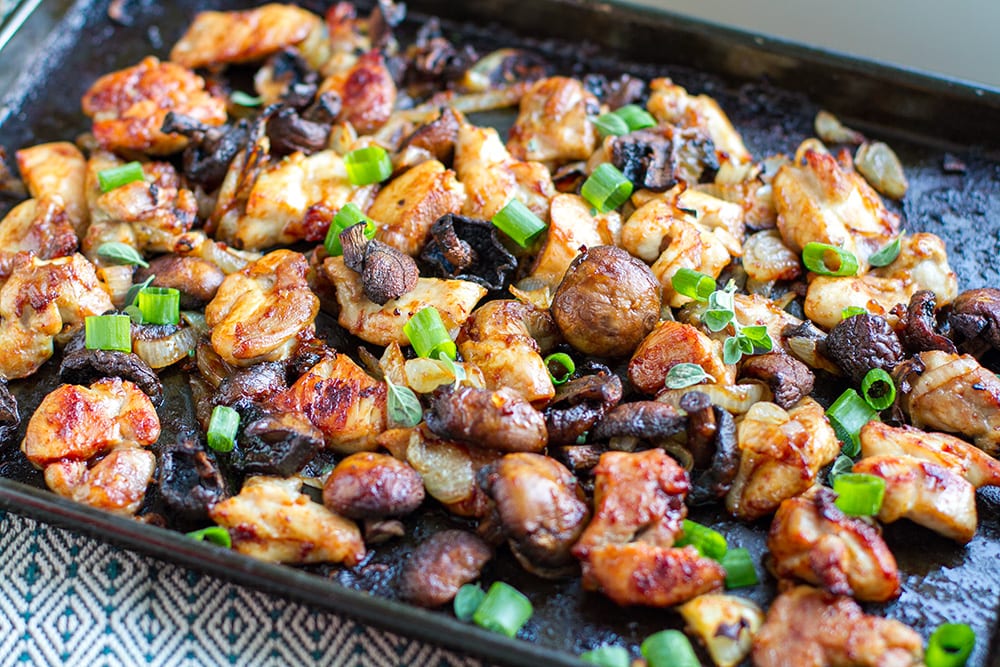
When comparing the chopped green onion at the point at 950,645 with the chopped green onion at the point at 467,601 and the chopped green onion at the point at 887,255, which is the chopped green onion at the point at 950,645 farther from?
Result: the chopped green onion at the point at 887,255

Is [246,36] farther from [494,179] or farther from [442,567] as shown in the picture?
[442,567]

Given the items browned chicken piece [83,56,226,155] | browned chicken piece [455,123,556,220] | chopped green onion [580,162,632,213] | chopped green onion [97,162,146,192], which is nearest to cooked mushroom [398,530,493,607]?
browned chicken piece [455,123,556,220]

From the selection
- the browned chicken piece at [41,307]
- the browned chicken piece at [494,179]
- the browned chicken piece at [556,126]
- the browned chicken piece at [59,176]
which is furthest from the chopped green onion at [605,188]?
the browned chicken piece at [59,176]

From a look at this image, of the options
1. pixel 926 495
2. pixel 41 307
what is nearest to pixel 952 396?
pixel 926 495

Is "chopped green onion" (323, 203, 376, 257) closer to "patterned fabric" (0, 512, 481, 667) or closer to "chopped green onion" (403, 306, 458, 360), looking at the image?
"chopped green onion" (403, 306, 458, 360)

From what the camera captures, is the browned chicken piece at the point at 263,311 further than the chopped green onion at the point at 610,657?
Yes

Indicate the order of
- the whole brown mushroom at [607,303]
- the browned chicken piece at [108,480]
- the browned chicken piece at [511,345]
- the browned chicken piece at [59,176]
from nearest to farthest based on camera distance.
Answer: the browned chicken piece at [108,480] < the browned chicken piece at [511,345] < the whole brown mushroom at [607,303] < the browned chicken piece at [59,176]

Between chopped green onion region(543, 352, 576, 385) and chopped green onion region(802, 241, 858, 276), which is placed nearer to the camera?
chopped green onion region(543, 352, 576, 385)
